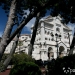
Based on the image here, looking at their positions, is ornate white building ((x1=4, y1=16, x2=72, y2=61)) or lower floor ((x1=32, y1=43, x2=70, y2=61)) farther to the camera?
ornate white building ((x1=4, y1=16, x2=72, y2=61))

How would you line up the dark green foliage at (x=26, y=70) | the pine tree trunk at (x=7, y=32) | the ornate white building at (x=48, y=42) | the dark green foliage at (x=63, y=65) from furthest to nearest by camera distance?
the ornate white building at (x=48, y=42) → the dark green foliage at (x=26, y=70) → the dark green foliage at (x=63, y=65) → the pine tree trunk at (x=7, y=32)

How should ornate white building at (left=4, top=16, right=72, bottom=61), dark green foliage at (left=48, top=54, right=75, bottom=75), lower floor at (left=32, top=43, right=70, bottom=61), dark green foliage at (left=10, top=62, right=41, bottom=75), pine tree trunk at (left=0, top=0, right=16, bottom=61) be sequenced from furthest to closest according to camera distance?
→ ornate white building at (left=4, top=16, right=72, bottom=61) < lower floor at (left=32, top=43, right=70, bottom=61) < dark green foliage at (left=10, top=62, right=41, bottom=75) < dark green foliage at (left=48, top=54, right=75, bottom=75) < pine tree trunk at (left=0, top=0, right=16, bottom=61)

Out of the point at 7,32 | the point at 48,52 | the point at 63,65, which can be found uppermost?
the point at 48,52

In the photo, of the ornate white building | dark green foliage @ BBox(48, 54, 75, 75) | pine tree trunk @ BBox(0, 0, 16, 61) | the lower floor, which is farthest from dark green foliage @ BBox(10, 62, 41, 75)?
the ornate white building

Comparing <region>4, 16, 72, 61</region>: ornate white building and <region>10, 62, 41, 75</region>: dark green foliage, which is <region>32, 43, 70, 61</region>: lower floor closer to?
<region>4, 16, 72, 61</region>: ornate white building

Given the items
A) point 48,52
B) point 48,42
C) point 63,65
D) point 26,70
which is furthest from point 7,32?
point 48,42

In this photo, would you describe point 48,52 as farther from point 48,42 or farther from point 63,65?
point 63,65

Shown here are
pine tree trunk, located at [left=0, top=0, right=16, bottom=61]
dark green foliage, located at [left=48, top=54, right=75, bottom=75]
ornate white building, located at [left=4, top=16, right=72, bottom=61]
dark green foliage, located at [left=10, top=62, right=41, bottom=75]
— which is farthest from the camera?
ornate white building, located at [left=4, top=16, right=72, bottom=61]

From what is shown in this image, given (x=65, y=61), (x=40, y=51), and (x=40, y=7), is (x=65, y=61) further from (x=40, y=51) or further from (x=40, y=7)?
(x=40, y=51)

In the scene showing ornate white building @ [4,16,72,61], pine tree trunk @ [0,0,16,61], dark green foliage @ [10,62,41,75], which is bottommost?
dark green foliage @ [10,62,41,75]

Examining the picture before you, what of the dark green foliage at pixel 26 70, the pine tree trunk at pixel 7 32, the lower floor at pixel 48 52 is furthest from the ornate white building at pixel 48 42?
the pine tree trunk at pixel 7 32

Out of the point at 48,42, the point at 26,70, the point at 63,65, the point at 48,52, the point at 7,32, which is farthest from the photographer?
the point at 48,42

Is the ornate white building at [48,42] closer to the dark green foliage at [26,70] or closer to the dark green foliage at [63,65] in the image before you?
the dark green foliage at [63,65]

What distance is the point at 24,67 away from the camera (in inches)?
438
